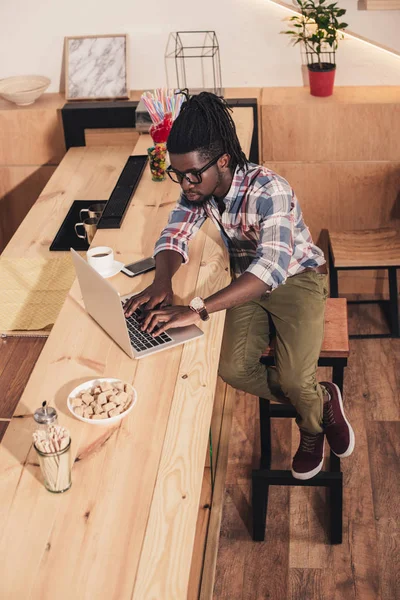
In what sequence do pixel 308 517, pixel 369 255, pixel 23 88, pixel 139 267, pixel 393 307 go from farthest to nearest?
1. pixel 23 88
2. pixel 393 307
3. pixel 369 255
4. pixel 308 517
5. pixel 139 267

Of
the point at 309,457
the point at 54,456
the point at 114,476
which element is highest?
the point at 54,456

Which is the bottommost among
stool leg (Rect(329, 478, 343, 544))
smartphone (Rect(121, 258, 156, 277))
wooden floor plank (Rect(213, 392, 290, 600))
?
wooden floor plank (Rect(213, 392, 290, 600))

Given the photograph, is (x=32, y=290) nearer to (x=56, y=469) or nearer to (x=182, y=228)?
(x=182, y=228)

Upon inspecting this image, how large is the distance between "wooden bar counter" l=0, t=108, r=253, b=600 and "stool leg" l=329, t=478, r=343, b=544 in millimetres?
848

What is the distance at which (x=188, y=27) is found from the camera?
3959mm

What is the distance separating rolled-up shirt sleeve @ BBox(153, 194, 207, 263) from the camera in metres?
2.49

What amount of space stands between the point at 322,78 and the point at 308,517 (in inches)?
84.1

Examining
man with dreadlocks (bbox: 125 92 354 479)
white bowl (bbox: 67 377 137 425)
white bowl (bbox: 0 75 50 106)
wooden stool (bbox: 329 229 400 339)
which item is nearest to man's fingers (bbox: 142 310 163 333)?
man with dreadlocks (bbox: 125 92 354 479)

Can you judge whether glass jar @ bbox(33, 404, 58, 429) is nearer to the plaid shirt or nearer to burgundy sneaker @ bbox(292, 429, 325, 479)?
the plaid shirt

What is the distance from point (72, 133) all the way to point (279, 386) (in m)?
2.01

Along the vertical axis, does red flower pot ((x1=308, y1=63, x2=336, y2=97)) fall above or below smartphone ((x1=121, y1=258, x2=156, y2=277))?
above

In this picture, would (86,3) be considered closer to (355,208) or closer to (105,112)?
(105,112)

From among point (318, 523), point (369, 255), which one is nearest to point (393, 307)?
point (369, 255)

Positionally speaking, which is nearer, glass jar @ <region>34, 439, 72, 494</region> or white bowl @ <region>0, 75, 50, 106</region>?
glass jar @ <region>34, 439, 72, 494</region>
